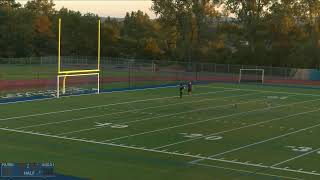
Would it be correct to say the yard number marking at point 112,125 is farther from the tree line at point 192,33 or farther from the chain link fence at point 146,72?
the tree line at point 192,33

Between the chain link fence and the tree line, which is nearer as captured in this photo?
the chain link fence

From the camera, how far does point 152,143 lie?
65.7ft

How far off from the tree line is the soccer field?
35525mm

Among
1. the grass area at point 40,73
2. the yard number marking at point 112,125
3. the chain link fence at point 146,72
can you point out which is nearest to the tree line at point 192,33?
the chain link fence at point 146,72

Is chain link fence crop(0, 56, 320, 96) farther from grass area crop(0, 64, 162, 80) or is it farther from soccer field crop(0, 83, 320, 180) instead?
soccer field crop(0, 83, 320, 180)

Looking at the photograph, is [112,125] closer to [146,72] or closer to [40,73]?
[40,73]

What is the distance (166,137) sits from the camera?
21234 mm

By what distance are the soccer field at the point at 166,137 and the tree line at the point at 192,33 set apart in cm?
3553

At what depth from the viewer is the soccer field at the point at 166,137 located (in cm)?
1612

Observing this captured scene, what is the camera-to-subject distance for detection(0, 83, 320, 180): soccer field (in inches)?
635

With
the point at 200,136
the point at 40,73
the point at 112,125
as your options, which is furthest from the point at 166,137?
the point at 40,73

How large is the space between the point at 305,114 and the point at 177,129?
837 centimetres

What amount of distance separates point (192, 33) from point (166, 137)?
55.8 metres

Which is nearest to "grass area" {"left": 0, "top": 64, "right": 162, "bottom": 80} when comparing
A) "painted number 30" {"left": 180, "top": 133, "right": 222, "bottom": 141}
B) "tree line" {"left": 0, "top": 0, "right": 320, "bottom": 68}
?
"tree line" {"left": 0, "top": 0, "right": 320, "bottom": 68}
